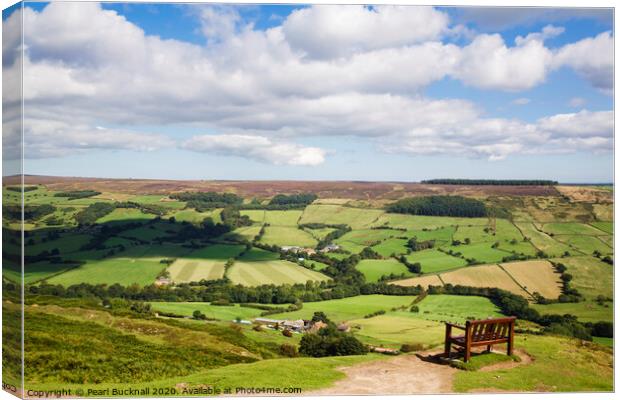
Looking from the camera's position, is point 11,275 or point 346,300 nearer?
point 11,275

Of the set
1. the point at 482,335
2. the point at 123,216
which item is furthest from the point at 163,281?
the point at 482,335

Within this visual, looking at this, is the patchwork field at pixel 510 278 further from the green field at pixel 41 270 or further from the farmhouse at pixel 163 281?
the green field at pixel 41 270

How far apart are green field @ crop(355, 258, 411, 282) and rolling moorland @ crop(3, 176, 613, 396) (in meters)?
0.05

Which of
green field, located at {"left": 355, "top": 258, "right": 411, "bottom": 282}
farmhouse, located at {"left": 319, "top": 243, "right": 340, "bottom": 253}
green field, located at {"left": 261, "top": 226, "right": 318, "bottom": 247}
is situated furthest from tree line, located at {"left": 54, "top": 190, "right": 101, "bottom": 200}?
green field, located at {"left": 355, "top": 258, "right": 411, "bottom": 282}

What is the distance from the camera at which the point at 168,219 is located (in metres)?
16.4

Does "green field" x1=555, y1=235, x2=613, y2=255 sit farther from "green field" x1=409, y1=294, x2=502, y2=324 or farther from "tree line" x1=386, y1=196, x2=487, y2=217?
"green field" x1=409, y1=294, x2=502, y2=324

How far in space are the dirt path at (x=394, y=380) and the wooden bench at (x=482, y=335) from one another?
61 centimetres

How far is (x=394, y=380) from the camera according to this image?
11.2m

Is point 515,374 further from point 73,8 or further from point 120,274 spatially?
point 73,8

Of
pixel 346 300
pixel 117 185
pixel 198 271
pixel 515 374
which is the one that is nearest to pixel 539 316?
pixel 515 374

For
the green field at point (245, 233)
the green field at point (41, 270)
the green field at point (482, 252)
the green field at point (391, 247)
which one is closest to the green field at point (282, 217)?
the green field at point (245, 233)

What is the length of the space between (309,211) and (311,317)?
4.01 metres

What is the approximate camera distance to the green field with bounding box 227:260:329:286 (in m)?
15.9

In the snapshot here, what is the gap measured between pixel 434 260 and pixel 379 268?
193 cm
